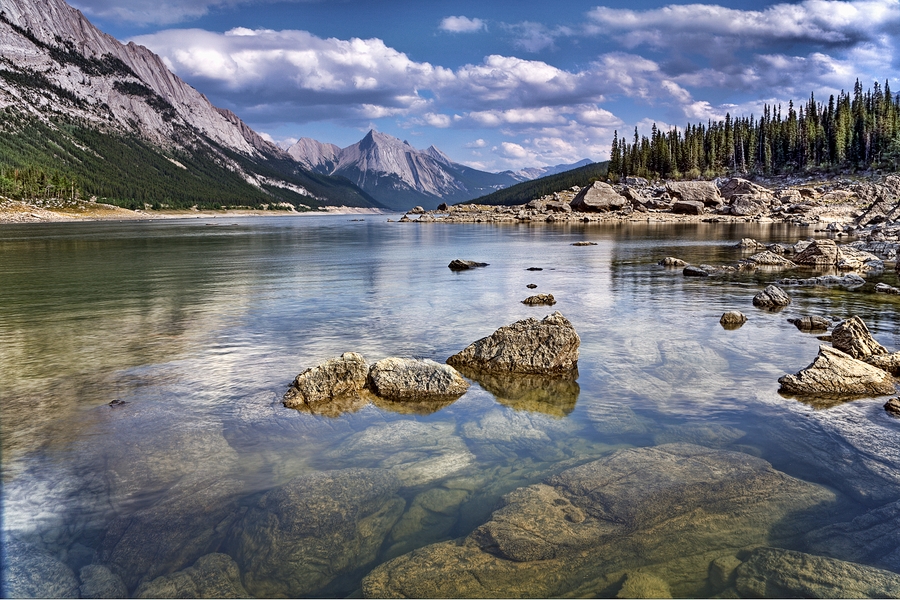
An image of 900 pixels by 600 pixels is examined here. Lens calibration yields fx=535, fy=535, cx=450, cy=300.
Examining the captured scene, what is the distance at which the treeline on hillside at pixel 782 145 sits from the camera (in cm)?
14262

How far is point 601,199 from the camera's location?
138250 mm

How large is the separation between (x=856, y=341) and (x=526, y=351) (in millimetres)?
10020

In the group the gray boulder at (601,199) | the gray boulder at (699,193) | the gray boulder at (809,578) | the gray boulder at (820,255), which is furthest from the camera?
the gray boulder at (601,199)

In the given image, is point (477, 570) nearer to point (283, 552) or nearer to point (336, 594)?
point (336, 594)

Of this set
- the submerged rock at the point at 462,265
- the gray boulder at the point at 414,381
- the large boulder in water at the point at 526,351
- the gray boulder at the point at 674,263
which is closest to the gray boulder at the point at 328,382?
the gray boulder at the point at 414,381

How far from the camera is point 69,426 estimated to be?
12172mm

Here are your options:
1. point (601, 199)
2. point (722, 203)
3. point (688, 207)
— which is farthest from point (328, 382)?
point (722, 203)

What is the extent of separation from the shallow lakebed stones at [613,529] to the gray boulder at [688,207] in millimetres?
131323

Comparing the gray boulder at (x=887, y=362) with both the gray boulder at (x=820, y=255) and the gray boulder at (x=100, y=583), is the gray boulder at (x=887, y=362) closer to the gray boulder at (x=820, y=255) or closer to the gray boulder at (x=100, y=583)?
the gray boulder at (x=100, y=583)

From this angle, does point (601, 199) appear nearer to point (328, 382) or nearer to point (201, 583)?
point (328, 382)

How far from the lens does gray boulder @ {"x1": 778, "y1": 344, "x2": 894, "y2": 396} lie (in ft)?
44.6

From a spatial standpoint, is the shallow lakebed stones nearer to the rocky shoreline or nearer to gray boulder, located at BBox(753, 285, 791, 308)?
gray boulder, located at BBox(753, 285, 791, 308)

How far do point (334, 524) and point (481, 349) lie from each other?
892 cm

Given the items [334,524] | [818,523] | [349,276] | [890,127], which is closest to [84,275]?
[349,276]
